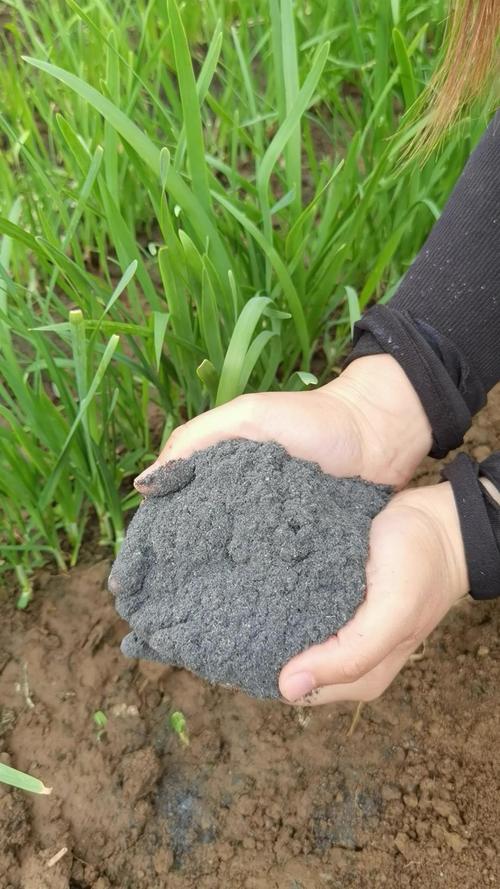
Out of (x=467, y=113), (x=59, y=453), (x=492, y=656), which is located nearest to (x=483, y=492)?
(x=492, y=656)

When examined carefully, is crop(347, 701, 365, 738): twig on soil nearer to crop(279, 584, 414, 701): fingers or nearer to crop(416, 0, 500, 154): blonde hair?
crop(279, 584, 414, 701): fingers

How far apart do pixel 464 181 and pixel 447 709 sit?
74cm

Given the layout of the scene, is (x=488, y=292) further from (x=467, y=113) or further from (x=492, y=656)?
(x=492, y=656)

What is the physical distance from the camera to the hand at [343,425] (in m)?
0.92

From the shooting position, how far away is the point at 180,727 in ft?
3.31

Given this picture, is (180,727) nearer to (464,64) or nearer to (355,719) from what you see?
(355,719)

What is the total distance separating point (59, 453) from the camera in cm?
105

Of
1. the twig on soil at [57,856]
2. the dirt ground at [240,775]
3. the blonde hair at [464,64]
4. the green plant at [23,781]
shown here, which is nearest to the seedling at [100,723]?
the dirt ground at [240,775]

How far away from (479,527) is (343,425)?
0.73ft

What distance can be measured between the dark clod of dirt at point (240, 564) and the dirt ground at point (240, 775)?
217 millimetres

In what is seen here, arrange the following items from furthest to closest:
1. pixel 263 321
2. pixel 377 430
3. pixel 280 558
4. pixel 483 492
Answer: pixel 263 321, pixel 377 430, pixel 483 492, pixel 280 558

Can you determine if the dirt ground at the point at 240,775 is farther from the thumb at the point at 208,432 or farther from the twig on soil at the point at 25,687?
the thumb at the point at 208,432

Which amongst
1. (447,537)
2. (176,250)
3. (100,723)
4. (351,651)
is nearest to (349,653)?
(351,651)

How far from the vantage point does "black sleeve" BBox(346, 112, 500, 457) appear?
1021 mm
